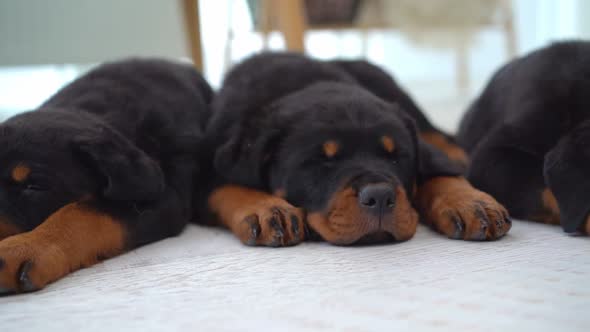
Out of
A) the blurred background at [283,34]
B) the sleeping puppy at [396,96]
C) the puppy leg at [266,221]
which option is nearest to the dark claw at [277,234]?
the puppy leg at [266,221]

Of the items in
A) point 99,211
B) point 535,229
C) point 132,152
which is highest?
point 132,152

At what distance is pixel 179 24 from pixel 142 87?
7.84ft

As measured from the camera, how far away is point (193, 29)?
562cm

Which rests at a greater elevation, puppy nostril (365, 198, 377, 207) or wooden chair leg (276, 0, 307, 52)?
wooden chair leg (276, 0, 307, 52)

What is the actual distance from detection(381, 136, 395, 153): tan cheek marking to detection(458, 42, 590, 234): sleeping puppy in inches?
21.7

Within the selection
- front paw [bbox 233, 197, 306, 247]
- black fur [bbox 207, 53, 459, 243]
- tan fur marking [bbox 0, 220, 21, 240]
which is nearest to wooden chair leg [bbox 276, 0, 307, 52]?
black fur [bbox 207, 53, 459, 243]

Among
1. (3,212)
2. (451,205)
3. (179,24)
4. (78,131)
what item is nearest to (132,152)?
(78,131)

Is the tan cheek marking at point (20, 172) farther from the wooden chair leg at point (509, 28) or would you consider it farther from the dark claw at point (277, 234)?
the wooden chair leg at point (509, 28)

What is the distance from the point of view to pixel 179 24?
5496 mm

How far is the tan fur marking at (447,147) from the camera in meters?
3.72

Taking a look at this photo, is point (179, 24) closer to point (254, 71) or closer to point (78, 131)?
point (254, 71)

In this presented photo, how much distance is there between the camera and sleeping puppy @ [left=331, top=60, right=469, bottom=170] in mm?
3885

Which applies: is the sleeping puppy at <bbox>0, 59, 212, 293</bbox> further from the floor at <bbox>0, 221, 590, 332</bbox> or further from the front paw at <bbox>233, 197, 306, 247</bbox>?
the front paw at <bbox>233, 197, 306, 247</bbox>

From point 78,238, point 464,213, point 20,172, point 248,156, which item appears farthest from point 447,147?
point 20,172
